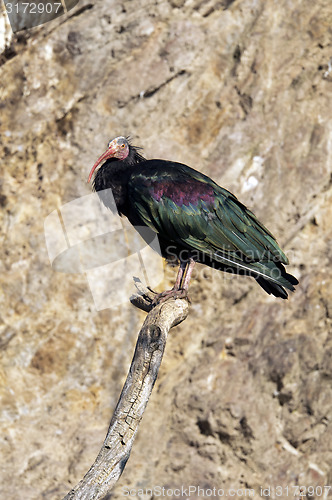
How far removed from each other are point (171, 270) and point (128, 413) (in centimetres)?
526

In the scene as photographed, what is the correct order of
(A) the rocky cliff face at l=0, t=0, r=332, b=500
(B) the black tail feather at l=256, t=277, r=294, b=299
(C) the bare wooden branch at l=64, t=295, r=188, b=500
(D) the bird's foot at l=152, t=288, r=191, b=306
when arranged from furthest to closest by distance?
(A) the rocky cliff face at l=0, t=0, r=332, b=500 → (B) the black tail feather at l=256, t=277, r=294, b=299 → (D) the bird's foot at l=152, t=288, r=191, b=306 → (C) the bare wooden branch at l=64, t=295, r=188, b=500

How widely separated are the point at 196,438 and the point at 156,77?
5334 mm

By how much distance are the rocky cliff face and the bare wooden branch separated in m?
4.65

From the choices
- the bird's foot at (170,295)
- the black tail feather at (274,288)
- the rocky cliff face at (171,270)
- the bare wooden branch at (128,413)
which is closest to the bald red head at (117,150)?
the bird's foot at (170,295)

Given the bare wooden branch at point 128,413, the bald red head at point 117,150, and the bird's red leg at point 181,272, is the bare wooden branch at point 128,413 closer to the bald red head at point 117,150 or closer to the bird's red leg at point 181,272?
the bird's red leg at point 181,272

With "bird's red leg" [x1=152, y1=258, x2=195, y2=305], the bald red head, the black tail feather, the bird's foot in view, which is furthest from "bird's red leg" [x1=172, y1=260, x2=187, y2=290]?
the bald red head

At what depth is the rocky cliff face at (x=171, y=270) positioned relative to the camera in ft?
31.8

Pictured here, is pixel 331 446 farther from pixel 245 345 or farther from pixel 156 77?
pixel 156 77

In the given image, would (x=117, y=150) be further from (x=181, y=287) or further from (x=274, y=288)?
(x=274, y=288)

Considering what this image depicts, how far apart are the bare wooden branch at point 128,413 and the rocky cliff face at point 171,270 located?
4652mm

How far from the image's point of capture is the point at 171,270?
995cm

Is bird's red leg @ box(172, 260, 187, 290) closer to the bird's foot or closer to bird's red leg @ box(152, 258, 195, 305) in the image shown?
bird's red leg @ box(152, 258, 195, 305)

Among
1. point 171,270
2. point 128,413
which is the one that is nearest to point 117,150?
point 128,413

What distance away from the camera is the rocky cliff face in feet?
31.8
